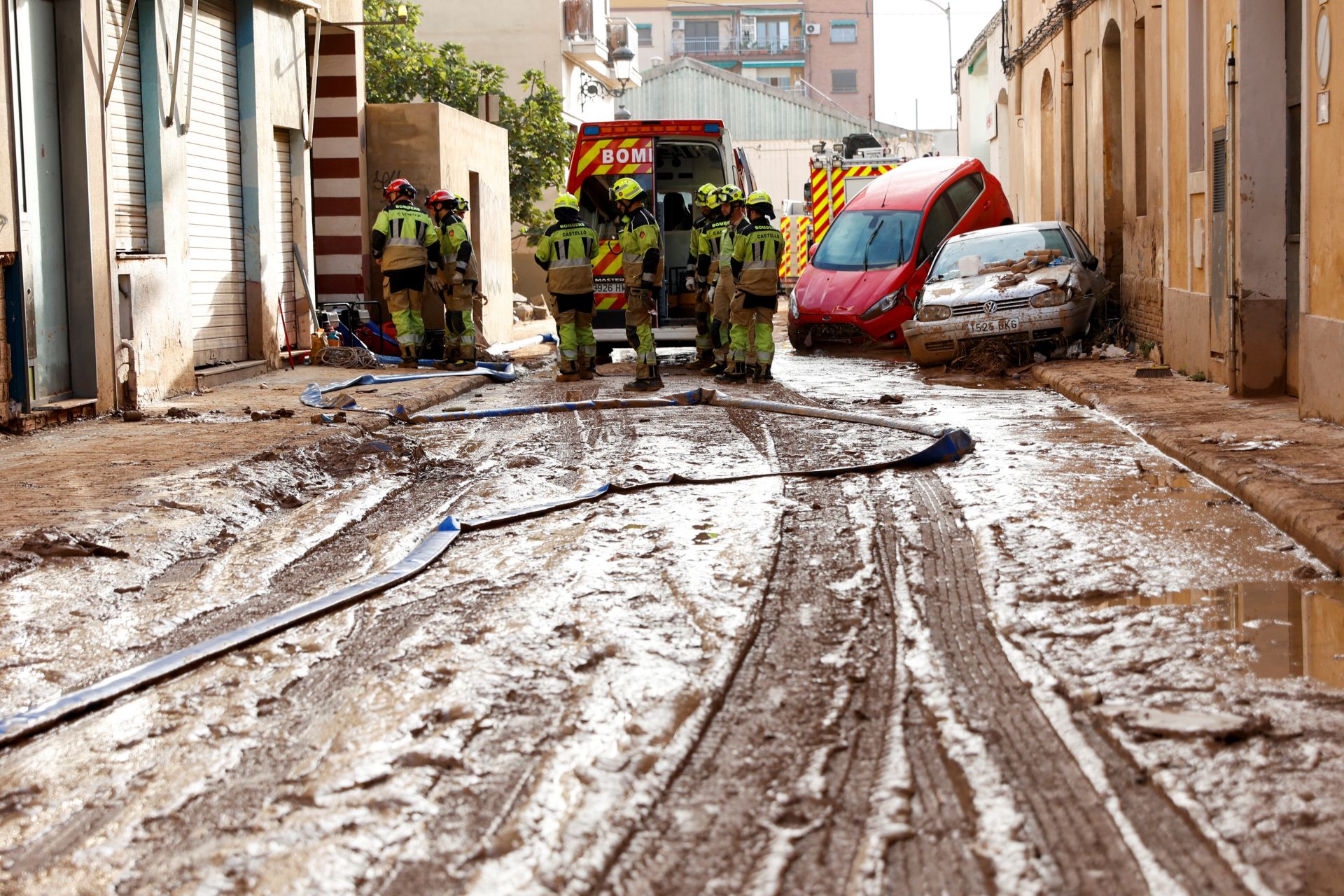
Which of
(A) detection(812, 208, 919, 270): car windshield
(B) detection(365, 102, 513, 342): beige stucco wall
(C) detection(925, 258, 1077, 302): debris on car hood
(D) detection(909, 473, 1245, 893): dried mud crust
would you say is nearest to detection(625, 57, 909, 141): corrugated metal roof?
(B) detection(365, 102, 513, 342): beige stucco wall

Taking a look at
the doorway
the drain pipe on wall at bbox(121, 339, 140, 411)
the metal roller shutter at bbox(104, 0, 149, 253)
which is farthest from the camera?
the metal roller shutter at bbox(104, 0, 149, 253)

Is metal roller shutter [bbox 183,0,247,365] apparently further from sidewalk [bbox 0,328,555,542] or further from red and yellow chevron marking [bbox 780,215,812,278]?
red and yellow chevron marking [bbox 780,215,812,278]

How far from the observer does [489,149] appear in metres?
22.3

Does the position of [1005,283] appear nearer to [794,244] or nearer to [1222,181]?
[1222,181]

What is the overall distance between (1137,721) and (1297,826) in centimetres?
75

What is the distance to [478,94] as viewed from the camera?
1192 inches

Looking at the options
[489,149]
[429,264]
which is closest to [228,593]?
[429,264]

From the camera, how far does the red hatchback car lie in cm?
1861

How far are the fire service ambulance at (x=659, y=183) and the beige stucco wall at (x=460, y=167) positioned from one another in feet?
7.68

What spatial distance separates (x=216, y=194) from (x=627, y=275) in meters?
4.17

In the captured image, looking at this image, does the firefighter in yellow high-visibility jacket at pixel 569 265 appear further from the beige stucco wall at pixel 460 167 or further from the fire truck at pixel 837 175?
the fire truck at pixel 837 175

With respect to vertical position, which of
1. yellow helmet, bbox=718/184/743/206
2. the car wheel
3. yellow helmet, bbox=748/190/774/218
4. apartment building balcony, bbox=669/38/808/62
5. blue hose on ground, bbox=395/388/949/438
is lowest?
blue hose on ground, bbox=395/388/949/438

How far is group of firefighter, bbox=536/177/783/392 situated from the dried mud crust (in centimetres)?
904

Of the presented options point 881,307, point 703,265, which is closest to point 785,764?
point 703,265
